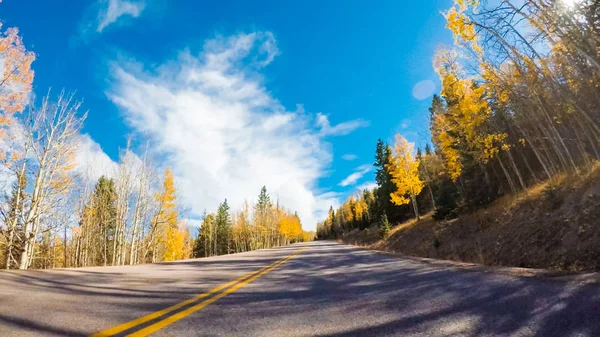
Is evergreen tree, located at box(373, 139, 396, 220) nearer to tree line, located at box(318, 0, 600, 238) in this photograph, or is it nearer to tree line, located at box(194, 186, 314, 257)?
tree line, located at box(318, 0, 600, 238)

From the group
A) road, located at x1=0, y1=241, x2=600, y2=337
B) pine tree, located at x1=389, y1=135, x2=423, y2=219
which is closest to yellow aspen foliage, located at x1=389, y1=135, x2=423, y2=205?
pine tree, located at x1=389, y1=135, x2=423, y2=219

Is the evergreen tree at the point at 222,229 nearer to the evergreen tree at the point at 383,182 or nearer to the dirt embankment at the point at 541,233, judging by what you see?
the evergreen tree at the point at 383,182

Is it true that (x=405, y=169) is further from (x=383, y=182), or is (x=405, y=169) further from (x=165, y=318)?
(x=165, y=318)

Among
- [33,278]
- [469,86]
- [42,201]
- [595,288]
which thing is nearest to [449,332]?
[595,288]

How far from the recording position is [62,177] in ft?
45.9

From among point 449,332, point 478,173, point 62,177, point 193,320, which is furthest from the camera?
point 478,173

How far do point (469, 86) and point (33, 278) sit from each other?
2449 cm

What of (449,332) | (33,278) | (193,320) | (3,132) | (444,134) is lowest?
(449,332)

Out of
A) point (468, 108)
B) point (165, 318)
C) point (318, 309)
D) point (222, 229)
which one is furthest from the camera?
point (222, 229)

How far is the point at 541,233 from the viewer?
11000mm

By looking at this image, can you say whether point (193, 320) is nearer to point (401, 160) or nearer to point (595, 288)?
point (595, 288)

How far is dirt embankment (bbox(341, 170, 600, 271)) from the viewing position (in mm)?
8312

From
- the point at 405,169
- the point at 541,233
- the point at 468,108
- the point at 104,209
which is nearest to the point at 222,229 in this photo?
the point at 104,209

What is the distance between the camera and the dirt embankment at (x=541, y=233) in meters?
8.31
